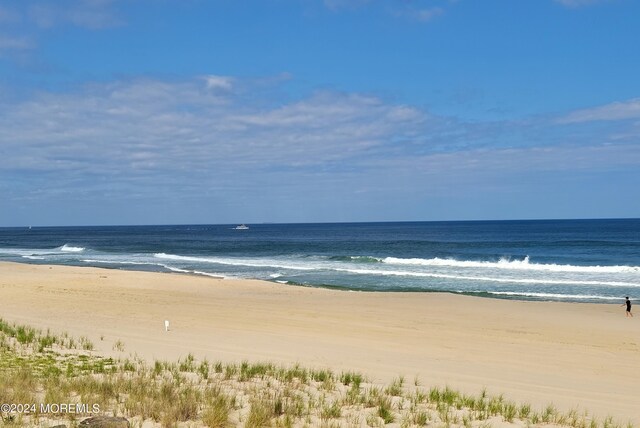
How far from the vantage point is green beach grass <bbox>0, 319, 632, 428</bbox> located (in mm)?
6492

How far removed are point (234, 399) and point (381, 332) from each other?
997 cm

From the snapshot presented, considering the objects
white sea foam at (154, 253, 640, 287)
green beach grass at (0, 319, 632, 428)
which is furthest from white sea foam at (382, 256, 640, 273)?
green beach grass at (0, 319, 632, 428)

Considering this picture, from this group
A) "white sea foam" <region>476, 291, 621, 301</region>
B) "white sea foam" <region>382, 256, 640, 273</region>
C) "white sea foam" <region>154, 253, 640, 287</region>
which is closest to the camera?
"white sea foam" <region>476, 291, 621, 301</region>

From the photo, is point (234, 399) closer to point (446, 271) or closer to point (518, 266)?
point (446, 271)

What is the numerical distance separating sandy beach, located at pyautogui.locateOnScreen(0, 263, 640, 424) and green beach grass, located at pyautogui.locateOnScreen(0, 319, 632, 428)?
4.40 ft

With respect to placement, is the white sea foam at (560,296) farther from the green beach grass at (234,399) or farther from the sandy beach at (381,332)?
the green beach grass at (234,399)

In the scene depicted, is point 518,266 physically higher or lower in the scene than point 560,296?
higher

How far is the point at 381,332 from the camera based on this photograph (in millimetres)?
16625

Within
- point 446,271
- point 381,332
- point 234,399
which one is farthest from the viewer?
point 446,271

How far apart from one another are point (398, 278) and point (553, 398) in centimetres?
2853

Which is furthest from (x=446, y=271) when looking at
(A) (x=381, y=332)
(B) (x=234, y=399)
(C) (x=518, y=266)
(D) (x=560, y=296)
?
(B) (x=234, y=399)

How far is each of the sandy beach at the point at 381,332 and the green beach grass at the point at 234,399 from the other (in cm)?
134

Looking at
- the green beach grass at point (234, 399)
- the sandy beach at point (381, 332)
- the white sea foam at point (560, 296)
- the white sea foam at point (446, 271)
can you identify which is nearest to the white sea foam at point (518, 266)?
the white sea foam at point (446, 271)

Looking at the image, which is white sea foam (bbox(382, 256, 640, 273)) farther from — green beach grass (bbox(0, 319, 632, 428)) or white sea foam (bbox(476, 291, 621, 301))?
green beach grass (bbox(0, 319, 632, 428))
